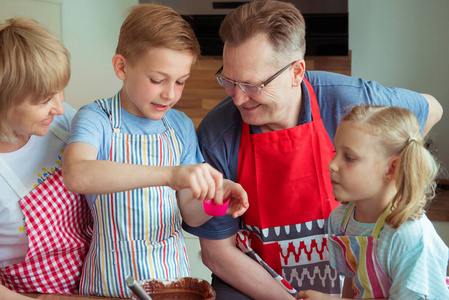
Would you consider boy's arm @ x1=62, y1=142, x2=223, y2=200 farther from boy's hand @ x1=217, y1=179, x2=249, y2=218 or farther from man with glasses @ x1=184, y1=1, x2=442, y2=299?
man with glasses @ x1=184, y1=1, x2=442, y2=299

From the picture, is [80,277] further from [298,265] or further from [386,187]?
[386,187]

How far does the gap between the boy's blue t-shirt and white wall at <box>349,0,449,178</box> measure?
2.22 meters

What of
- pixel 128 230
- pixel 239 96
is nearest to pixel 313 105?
pixel 239 96

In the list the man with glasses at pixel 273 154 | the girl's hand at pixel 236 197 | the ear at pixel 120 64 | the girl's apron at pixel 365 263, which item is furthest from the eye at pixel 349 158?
the ear at pixel 120 64

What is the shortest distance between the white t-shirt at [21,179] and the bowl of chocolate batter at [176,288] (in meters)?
0.42

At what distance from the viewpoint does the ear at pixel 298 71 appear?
1.54m

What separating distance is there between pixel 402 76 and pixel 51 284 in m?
2.69

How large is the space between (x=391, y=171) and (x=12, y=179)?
0.84 meters

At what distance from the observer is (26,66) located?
119 centimetres

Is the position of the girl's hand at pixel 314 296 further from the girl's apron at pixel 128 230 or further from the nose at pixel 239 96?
the nose at pixel 239 96

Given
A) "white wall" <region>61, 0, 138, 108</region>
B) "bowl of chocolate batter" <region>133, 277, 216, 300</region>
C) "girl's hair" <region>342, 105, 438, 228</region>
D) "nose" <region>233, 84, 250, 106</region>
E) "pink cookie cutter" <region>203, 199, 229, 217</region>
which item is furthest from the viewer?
"white wall" <region>61, 0, 138, 108</region>

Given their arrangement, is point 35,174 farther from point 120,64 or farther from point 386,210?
point 386,210

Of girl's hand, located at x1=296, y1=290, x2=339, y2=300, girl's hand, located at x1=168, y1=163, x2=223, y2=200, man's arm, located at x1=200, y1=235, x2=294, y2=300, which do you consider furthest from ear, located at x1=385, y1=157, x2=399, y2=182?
man's arm, located at x1=200, y1=235, x2=294, y2=300

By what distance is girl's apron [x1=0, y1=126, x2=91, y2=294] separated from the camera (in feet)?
4.21
